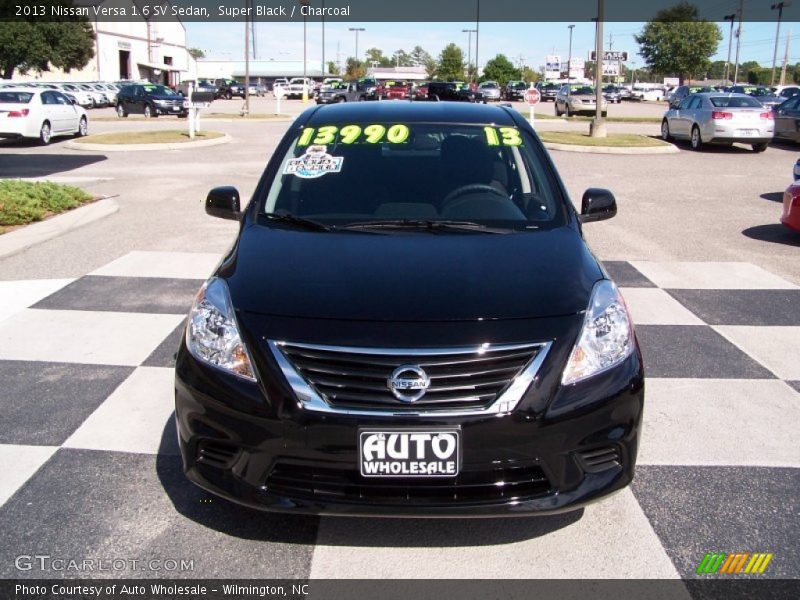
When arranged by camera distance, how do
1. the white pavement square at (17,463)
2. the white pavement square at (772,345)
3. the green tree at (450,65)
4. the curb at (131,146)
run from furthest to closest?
the green tree at (450,65), the curb at (131,146), the white pavement square at (772,345), the white pavement square at (17,463)

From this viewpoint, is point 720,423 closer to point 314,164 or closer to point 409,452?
point 409,452

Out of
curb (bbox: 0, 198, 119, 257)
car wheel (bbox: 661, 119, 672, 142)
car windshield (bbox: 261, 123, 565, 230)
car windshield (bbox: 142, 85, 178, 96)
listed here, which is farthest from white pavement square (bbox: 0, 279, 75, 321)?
car windshield (bbox: 142, 85, 178, 96)

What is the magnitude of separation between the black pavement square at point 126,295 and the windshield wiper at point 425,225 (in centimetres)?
281

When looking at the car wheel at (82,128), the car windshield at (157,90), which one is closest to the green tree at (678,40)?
the car windshield at (157,90)

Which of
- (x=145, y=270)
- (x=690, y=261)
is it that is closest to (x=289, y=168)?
(x=145, y=270)

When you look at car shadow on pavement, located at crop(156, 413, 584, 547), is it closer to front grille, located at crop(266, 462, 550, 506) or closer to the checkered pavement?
the checkered pavement

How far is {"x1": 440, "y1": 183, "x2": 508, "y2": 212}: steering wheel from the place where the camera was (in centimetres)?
423

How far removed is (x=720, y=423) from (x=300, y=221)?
2.49m

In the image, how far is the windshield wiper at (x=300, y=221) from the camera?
12.9ft

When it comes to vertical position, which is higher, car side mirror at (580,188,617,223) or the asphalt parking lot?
car side mirror at (580,188,617,223)

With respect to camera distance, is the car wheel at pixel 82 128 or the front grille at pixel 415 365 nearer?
the front grille at pixel 415 365

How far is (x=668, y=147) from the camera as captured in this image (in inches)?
792

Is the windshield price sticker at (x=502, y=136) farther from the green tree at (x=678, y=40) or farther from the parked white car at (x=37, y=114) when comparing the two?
the green tree at (x=678, y=40)

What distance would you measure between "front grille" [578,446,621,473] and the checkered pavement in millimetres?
396
